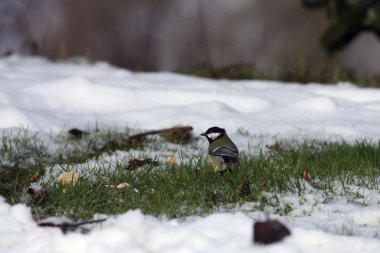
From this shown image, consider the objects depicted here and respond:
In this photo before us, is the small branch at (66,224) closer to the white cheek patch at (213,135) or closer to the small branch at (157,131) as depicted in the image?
the white cheek patch at (213,135)

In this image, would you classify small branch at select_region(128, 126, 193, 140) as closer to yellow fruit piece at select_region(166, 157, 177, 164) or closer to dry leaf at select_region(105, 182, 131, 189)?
yellow fruit piece at select_region(166, 157, 177, 164)

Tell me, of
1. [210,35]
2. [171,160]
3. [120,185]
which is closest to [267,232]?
[120,185]

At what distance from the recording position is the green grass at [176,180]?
4.30 meters

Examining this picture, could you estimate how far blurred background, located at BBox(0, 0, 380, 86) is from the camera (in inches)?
428

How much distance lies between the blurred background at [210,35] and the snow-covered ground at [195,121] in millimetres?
1509

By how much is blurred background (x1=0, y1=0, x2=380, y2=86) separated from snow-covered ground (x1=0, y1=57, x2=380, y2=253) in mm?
1509

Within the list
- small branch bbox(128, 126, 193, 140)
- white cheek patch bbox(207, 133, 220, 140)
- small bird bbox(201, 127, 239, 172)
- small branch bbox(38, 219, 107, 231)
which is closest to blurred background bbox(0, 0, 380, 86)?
small branch bbox(128, 126, 193, 140)

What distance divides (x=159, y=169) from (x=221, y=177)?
54 cm

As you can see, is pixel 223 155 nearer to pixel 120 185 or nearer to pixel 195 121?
pixel 120 185

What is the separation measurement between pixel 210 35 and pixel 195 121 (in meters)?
11.5

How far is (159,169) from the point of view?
5145 mm

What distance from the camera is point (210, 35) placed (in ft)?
60.5

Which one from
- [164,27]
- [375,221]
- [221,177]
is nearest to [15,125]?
[221,177]

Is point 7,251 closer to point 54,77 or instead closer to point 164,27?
point 54,77
